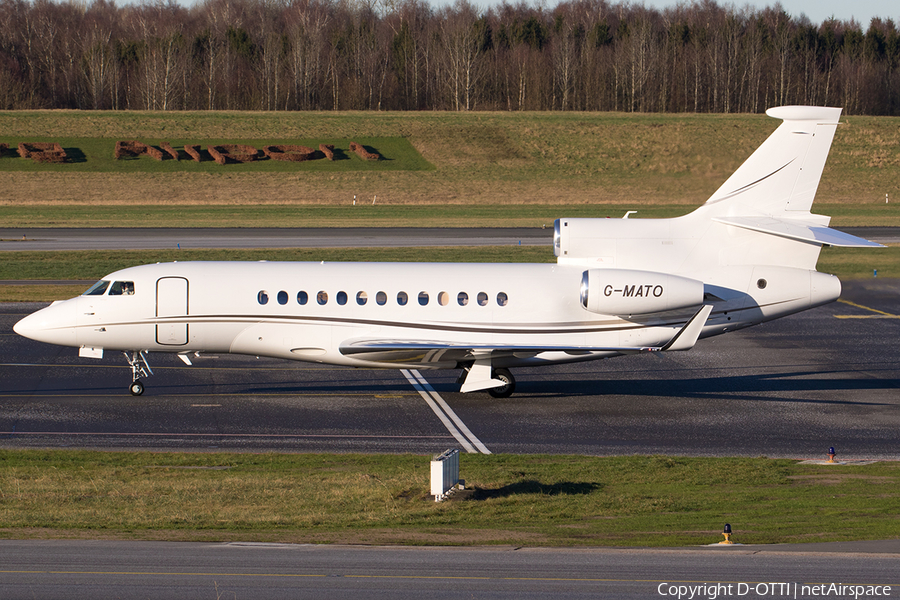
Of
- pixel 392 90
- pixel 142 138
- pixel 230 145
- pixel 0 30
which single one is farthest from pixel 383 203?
pixel 0 30

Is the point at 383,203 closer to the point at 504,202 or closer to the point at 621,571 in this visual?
the point at 504,202

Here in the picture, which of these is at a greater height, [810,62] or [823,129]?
[810,62]

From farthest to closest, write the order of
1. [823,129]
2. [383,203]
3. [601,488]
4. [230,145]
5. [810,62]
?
[810,62] → [230,145] → [383,203] → [823,129] → [601,488]

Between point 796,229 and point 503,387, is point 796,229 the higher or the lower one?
the higher one

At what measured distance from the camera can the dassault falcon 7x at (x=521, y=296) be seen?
25.2m

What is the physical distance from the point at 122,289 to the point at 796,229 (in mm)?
17910

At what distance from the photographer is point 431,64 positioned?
13525cm

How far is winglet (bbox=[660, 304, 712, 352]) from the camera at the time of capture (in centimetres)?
2377

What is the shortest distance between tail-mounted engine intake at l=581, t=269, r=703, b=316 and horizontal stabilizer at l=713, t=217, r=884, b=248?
80.2 inches

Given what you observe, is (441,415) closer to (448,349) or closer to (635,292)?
(448,349)

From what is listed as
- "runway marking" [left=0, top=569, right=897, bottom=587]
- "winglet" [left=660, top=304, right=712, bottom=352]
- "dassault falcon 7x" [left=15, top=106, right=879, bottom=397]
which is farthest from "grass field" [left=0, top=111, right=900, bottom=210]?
"runway marking" [left=0, top=569, right=897, bottom=587]

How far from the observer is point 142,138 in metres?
99.2

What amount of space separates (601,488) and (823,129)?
12.8 metres

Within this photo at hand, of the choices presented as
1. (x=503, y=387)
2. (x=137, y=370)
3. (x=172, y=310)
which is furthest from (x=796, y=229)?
(x=137, y=370)
